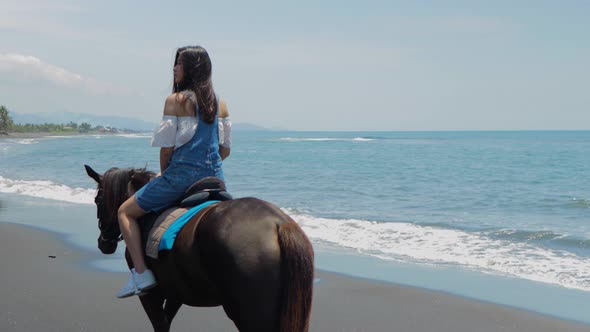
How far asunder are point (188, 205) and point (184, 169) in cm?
22

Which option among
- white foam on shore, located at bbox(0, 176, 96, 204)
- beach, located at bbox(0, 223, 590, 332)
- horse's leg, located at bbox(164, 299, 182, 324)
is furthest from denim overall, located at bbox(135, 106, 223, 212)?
white foam on shore, located at bbox(0, 176, 96, 204)

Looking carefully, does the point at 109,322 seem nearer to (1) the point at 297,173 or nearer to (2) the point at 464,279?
(2) the point at 464,279

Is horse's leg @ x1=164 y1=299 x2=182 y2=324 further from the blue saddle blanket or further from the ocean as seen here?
the ocean

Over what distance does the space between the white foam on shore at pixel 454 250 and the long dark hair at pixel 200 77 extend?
18.7 ft

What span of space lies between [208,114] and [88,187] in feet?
53.7

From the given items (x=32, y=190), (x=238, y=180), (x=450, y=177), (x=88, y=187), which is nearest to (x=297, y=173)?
(x=238, y=180)

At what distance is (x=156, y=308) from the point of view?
150 inches

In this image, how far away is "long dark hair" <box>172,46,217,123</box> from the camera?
3426mm

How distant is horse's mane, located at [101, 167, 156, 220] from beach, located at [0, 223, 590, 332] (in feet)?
5.40

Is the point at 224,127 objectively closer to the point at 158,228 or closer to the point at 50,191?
the point at 158,228

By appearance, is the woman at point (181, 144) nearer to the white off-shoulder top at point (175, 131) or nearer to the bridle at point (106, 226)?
the white off-shoulder top at point (175, 131)

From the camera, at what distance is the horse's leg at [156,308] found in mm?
3781

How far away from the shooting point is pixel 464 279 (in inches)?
291

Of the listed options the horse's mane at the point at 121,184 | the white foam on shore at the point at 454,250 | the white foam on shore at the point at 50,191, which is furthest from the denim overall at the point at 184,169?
the white foam on shore at the point at 50,191
